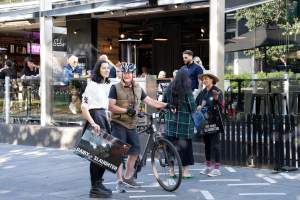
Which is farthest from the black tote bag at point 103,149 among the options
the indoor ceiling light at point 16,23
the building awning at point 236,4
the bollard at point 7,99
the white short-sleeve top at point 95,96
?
the indoor ceiling light at point 16,23

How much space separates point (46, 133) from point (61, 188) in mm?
5182

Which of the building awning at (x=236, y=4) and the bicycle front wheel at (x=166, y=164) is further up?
the building awning at (x=236, y=4)

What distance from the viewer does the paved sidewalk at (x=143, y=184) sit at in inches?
298

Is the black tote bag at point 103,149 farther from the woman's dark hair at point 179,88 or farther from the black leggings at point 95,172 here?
the woman's dark hair at point 179,88

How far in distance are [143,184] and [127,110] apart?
4.64 feet

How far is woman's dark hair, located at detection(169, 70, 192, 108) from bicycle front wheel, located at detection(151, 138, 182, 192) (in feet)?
2.64

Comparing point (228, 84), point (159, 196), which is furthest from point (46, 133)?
point (159, 196)

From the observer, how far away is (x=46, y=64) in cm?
1404

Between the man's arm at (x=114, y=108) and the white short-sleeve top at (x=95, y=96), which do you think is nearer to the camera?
the white short-sleeve top at (x=95, y=96)

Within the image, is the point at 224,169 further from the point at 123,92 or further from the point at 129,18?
the point at 129,18

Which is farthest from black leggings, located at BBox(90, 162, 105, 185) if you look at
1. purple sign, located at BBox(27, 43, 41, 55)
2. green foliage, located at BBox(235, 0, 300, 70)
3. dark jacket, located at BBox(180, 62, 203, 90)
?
purple sign, located at BBox(27, 43, 41, 55)

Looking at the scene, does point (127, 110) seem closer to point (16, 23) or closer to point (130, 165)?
point (130, 165)

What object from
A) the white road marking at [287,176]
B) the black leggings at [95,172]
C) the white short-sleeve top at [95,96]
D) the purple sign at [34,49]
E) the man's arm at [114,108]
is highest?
the purple sign at [34,49]

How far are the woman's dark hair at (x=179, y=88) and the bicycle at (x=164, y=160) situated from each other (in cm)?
63
